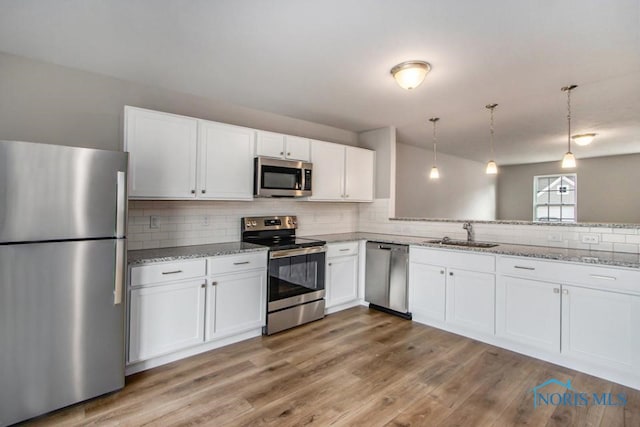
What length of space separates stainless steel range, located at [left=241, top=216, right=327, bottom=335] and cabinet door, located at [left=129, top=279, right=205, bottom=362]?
0.71 m

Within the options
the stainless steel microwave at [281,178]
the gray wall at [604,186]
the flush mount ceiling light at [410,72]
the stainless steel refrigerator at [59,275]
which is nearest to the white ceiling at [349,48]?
the flush mount ceiling light at [410,72]

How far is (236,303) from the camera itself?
2879 millimetres

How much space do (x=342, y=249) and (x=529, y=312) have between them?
6.29ft

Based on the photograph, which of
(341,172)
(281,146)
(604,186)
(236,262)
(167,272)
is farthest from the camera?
(604,186)

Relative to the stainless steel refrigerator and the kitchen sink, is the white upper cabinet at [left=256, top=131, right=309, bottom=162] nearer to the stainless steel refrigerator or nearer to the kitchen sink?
the stainless steel refrigerator

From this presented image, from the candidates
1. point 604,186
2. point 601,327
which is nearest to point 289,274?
point 601,327

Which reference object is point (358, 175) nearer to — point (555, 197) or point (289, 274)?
point (289, 274)

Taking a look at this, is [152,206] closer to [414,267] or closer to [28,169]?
[28,169]

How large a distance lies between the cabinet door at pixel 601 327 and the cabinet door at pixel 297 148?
9.03ft

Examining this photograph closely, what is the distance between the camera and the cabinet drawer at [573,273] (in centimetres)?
228

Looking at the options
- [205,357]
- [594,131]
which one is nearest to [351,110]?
[205,357]

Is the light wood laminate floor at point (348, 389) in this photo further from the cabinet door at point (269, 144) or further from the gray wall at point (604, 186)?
the gray wall at point (604, 186)

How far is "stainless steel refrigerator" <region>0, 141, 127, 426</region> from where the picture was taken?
5.80ft

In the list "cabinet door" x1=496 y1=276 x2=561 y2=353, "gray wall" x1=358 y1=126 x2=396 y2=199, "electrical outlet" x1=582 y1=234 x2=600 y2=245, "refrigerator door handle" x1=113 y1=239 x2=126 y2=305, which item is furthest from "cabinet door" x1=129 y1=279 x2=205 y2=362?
"electrical outlet" x1=582 y1=234 x2=600 y2=245
